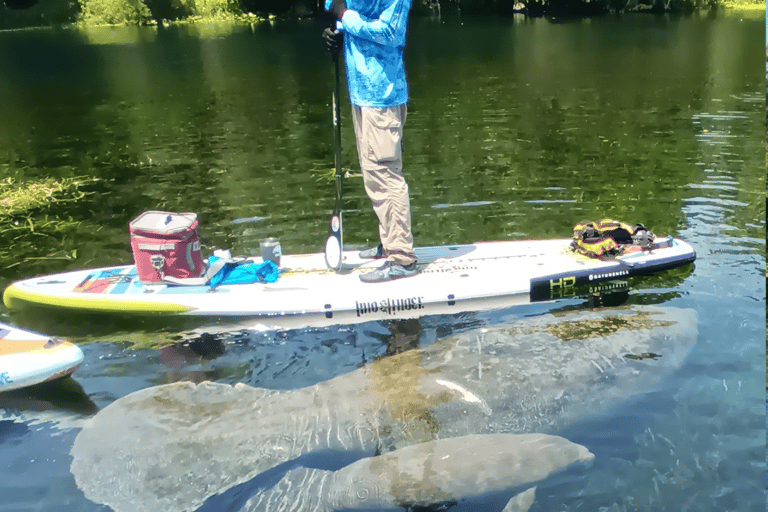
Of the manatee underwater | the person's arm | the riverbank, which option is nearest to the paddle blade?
the manatee underwater

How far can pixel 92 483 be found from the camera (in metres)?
4.93

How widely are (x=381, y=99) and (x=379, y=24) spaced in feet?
2.27

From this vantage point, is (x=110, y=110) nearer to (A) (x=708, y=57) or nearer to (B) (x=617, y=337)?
(B) (x=617, y=337)

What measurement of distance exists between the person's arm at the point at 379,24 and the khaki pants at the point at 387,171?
2.26 ft

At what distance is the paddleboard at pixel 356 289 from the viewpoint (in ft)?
23.3

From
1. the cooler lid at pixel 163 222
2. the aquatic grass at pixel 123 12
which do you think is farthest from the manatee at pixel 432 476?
the aquatic grass at pixel 123 12

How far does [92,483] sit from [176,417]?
2.76 ft

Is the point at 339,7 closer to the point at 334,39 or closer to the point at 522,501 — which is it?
the point at 334,39

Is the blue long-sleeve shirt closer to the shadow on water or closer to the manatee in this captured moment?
the manatee

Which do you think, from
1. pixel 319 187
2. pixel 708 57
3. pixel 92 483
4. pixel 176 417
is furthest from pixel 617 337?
pixel 708 57

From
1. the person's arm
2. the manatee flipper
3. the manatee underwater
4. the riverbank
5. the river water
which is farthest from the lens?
the riverbank

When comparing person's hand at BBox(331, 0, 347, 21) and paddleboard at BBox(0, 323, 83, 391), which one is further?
person's hand at BBox(331, 0, 347, 21)

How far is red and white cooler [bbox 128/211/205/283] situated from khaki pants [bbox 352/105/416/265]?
1.84 metres

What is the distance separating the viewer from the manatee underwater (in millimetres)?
5043
